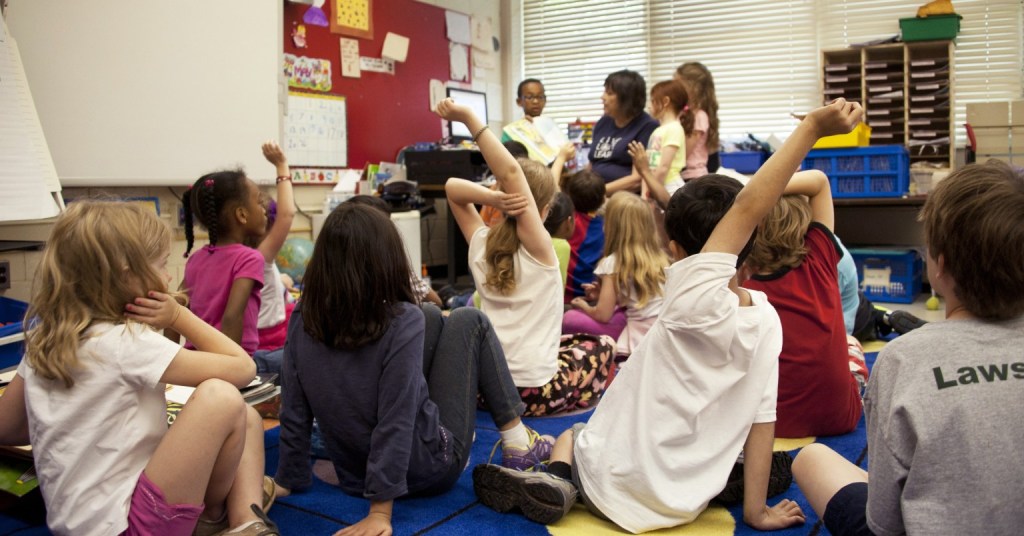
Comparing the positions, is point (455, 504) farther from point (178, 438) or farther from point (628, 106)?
point (628, 106)

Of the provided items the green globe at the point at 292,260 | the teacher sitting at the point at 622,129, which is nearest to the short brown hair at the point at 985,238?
the teacher sitting at the point at 622,129

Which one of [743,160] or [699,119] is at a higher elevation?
[699,119]

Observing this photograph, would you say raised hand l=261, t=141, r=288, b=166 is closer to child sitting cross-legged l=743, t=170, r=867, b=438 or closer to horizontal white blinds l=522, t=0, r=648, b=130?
child sitting cross-legged l=743, t=170, r=867, b=438

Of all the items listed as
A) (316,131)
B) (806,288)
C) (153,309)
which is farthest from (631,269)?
(316,131)

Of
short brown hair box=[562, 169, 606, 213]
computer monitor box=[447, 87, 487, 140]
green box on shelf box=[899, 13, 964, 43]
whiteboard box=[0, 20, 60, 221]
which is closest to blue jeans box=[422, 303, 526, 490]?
whiteboard box=[0, 20, 60, 221]

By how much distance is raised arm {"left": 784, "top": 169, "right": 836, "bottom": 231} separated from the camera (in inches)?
79.5

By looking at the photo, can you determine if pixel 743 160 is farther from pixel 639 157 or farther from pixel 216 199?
pixel 216 199

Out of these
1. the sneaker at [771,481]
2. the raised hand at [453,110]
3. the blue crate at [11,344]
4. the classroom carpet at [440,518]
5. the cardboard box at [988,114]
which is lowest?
the classroom carpet at [440,518]

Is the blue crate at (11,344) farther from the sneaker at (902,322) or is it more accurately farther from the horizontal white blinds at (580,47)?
the horizontal white blinds at (580,47)

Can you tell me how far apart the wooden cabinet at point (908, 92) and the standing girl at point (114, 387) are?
4.46 m

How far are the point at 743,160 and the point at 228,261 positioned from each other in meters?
3.56

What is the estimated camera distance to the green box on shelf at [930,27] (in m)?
4.64

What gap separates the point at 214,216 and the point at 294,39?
2642 mm

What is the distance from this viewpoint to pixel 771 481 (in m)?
1.77
